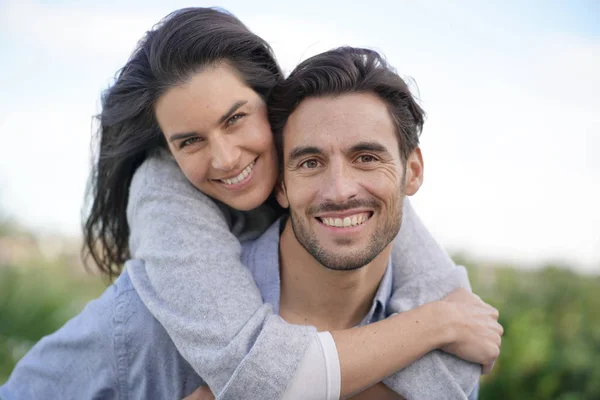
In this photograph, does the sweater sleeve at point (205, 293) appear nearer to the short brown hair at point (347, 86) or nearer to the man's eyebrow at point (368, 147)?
the short brown hair at point (347, 86)

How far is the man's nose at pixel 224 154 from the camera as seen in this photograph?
9.64 feet

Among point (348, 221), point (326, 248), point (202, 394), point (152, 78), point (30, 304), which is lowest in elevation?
point (30, 304)

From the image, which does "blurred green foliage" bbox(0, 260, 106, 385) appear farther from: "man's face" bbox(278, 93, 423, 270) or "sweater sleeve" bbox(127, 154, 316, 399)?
"man's face" bbox(278, 93, 423, 270)

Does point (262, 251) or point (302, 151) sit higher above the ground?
point (302, 151)

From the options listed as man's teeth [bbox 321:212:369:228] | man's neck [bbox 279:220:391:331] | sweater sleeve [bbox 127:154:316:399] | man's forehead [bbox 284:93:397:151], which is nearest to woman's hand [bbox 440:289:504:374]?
man's neck [bbox 279:220:391:331]

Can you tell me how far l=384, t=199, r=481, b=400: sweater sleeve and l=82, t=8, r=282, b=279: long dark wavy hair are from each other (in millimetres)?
987

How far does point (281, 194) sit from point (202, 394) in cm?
96

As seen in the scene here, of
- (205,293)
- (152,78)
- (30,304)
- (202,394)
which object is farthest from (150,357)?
(30,304)

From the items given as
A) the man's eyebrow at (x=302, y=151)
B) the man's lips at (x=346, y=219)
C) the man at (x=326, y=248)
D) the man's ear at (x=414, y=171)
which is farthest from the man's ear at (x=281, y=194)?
the man's ear at (x=414, y=171)

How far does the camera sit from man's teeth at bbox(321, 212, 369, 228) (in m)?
2.85

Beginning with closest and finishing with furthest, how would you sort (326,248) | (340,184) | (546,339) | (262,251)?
(340,184) < (326,248) < (262,251) < (546,339)

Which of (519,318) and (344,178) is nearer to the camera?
(344,178)

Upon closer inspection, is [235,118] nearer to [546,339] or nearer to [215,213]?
[215,213]

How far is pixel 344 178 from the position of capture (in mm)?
2826
